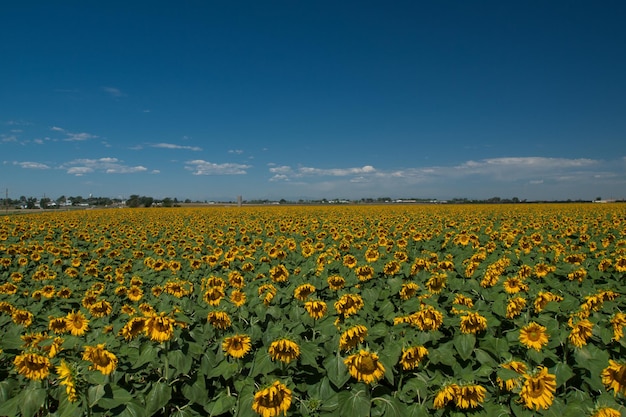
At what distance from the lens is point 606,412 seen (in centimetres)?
235

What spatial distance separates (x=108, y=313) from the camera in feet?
17.0

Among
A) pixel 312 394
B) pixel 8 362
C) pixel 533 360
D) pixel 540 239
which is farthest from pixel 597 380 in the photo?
pixel 540 239

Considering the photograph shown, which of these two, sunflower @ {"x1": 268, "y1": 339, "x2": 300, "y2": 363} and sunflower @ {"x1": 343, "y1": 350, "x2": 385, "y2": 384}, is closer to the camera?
sunflower @ {"x1": 343, "y1": 350, "x2": 385, "y2": 384}

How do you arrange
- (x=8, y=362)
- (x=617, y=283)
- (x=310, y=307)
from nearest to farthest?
(x=310, y=307), (x=8, y=362), (x=617, y=283)

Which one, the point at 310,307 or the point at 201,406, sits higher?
the point at 310,307

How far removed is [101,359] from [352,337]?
2137 millimetres

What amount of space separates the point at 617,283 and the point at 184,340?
25.6ft

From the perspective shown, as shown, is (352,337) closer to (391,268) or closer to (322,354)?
(322,354)

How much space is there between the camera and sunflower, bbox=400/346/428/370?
3.07 m

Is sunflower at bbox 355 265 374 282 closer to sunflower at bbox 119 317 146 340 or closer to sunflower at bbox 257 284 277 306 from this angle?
sunflower at bbox 257 284 277 306

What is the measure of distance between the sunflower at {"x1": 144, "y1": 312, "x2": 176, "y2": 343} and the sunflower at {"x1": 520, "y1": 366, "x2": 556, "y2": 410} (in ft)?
9.29

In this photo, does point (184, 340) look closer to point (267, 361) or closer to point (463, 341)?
point (267, 361)

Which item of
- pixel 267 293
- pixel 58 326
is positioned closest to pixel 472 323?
pixel 267 293

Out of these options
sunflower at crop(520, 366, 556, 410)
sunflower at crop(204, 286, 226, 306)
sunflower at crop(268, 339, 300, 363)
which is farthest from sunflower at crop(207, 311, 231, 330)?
sunflower at crop(520, 366, 556, 410)
